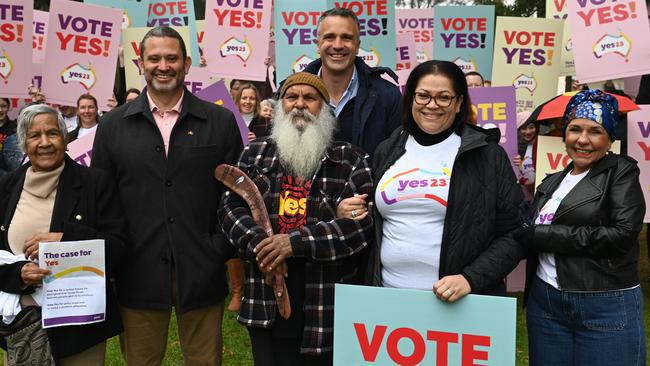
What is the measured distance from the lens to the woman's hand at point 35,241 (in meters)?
2.94

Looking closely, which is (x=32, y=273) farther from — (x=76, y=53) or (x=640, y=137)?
(x=640, y=137)

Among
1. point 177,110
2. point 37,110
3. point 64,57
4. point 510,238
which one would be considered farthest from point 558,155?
point 64,57

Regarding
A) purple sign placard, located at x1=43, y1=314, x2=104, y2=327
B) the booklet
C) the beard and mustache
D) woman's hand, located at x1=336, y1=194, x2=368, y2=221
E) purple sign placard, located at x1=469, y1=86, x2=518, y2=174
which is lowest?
purple sign placard, located at x1=43, y1=314, x2=104, y2=327

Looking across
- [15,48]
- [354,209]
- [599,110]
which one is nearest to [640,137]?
[599,110]

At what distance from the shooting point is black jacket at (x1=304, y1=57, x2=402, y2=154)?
11.2 ft

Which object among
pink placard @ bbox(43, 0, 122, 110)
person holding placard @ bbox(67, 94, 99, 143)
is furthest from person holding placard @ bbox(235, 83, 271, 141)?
person holding placard @ bbox(67, 94, 99, 143)

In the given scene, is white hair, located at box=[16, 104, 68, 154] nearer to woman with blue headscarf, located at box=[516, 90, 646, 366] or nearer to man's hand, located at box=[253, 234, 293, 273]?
man's hand, located at box=[253, 234, 293, 273]

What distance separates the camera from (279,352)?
3057 millimetres

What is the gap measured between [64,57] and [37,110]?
3.94m

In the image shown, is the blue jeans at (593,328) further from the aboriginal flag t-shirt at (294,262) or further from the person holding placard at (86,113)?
the person holding placard at (86,113)

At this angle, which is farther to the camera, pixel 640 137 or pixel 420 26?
pixel 420 26

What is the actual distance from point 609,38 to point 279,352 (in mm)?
4620

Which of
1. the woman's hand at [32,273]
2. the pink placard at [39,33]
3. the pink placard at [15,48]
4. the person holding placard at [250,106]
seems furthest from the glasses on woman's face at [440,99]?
the pink placard at [39,33]

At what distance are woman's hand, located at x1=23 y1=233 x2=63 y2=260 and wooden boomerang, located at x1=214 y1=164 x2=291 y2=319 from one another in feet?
2.72
